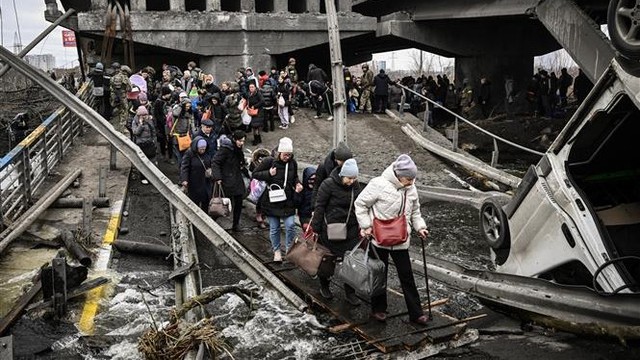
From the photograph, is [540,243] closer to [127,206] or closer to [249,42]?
[127,206]

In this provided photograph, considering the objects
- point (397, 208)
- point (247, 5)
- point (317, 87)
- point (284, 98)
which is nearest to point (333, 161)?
point (397, 208)

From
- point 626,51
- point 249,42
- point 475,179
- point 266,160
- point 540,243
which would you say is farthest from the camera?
point 249,42

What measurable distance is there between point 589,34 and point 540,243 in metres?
10.2

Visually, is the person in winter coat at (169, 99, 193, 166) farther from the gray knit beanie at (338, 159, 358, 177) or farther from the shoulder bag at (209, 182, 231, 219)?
the gray knit beanie at (338, 159, 358, 177)

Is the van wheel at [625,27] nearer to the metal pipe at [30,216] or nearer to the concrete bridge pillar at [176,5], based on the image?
the metal pipe at [30,216]

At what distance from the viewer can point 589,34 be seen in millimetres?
14234

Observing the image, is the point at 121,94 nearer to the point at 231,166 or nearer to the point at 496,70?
the point at 231,166

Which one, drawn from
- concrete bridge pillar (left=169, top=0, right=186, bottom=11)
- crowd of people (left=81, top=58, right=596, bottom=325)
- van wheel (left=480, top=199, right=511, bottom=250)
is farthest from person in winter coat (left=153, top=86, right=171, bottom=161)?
van wheel (left=480, top=199, right=511, bottom=250)

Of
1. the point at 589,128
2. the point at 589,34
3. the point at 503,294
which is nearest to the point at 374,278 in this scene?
the point at 503,294

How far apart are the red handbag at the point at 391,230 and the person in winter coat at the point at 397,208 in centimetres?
3

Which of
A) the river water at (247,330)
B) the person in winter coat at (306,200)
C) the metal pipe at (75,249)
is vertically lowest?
the river water at (247,330)

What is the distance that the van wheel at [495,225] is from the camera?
21.6 ft

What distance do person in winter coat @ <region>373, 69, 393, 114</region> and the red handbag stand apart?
47.8 ft

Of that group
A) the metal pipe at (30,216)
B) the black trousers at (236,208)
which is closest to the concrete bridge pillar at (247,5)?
the metal pipe at (30,216)
